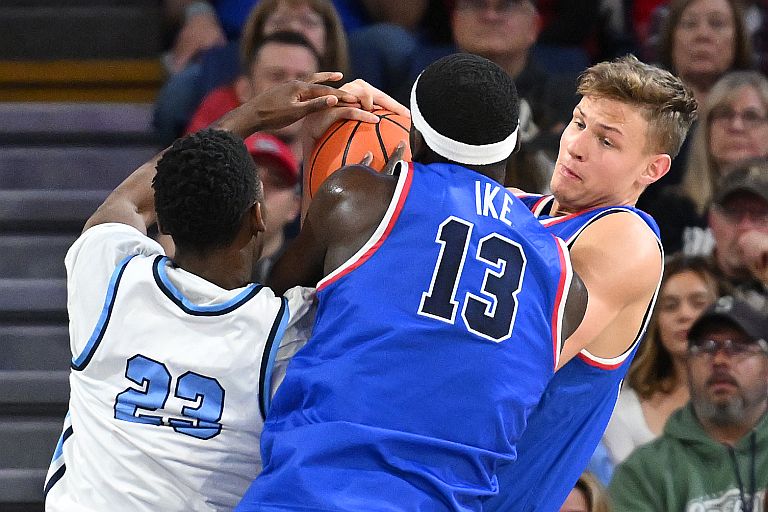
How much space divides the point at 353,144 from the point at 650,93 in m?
0.70

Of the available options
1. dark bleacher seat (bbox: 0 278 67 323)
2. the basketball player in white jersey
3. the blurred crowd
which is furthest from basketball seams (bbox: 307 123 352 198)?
dark bleacher seat (bbox: 0 278 67 323)

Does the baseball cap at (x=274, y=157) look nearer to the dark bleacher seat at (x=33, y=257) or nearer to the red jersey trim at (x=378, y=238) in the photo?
the dark bleacher seat at (x=33, y=257)

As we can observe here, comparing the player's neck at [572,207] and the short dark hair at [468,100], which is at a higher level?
the short dark hair at [468,100]

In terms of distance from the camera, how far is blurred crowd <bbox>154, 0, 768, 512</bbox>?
4.60 meters

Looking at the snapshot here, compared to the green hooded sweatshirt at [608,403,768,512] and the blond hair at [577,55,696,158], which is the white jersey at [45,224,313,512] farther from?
the green hooded sweatshirt at [608,403,768,512]

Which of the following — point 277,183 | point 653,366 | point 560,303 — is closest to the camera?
point 560,303

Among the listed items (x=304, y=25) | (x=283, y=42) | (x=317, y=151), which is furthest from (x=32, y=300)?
(x=317, y=151)

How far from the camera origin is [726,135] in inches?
211

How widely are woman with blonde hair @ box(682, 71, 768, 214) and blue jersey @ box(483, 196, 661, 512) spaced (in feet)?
7.92

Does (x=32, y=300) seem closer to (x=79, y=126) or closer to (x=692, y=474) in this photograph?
(x=79, y=126)

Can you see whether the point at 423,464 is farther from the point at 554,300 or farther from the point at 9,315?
the point at 9,315

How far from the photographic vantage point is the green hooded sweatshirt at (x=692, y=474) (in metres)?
4.51

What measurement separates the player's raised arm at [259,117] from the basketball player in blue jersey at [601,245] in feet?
1.95

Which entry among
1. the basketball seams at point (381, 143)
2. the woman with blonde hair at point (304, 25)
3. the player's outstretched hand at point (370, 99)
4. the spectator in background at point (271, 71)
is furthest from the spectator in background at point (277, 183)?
the basketball seams at point (381, 143)
